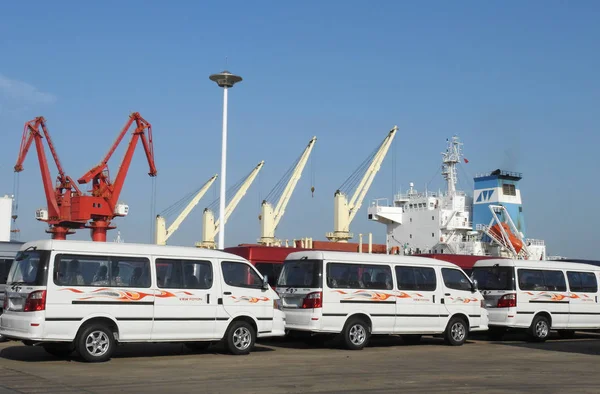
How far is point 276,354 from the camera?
14336mm

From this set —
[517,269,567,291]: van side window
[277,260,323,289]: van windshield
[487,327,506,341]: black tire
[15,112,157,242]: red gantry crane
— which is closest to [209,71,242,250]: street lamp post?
[277,260,323,289]: van windshield

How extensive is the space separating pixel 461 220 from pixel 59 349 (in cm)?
3961

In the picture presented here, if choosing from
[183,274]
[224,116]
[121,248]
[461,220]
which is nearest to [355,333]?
[183,274]

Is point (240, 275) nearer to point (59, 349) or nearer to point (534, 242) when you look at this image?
point (59, 349)

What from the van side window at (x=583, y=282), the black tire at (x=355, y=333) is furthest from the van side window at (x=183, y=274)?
the van side window at (x=583, y=282)

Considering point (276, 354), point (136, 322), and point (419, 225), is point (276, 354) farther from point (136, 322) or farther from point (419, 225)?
point (419, 225)

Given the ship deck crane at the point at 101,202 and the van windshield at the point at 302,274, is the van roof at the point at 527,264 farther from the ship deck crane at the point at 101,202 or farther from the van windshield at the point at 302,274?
the ship deck crane at the point at 101,202

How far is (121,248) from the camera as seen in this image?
12.6 m

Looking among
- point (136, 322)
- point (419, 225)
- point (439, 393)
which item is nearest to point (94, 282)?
point (136, 322)

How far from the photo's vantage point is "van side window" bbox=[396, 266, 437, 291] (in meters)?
16.1

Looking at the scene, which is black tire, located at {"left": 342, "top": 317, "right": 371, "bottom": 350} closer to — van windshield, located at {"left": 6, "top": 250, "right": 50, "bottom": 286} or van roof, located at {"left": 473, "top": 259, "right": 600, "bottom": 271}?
van roof, located at {"left": 473, "top": 259, "right": 600, "bottom": 271}

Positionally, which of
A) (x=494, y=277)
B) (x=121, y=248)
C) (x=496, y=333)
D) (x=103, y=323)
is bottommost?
(x=496, y=333)

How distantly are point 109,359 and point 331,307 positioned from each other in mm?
4527

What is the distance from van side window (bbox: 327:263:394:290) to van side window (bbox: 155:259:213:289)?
2.68m
